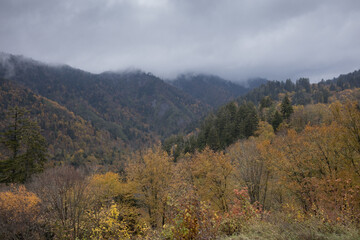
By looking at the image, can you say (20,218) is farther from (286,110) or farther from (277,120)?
(286,110)

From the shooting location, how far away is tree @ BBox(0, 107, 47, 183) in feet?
108

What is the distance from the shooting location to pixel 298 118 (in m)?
56.8

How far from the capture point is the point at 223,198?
2303 cm

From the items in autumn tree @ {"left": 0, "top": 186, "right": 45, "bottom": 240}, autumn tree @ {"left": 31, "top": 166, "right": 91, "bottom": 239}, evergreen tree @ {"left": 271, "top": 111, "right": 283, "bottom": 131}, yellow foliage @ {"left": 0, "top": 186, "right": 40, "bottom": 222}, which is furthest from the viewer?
evergreen tree @ {"left": 271, "top": 111, "right": 283, "bottom": 131}

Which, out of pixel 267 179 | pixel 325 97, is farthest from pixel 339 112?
pixel 325 97

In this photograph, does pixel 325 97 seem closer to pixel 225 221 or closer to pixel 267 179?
pixel 267 179

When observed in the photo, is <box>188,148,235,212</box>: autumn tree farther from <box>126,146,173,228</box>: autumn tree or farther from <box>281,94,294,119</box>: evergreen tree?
<box>281,94,294,119</box>: evergreen tree

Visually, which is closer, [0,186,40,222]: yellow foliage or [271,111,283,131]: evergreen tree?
[0,186,40,222]: yellow foliage

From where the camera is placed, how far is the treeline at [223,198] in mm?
8188

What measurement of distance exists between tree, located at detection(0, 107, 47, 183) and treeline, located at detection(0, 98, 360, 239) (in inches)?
579

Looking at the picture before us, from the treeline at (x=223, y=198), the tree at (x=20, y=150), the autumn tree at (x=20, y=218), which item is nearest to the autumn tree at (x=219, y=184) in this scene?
the treeline at (x=223, y=198)

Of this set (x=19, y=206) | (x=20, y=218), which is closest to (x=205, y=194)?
(x=20, y=218)

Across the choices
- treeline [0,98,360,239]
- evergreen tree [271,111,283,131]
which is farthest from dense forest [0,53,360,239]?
evergreen tree [271,111,283,131]

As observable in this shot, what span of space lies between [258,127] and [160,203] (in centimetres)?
4837
